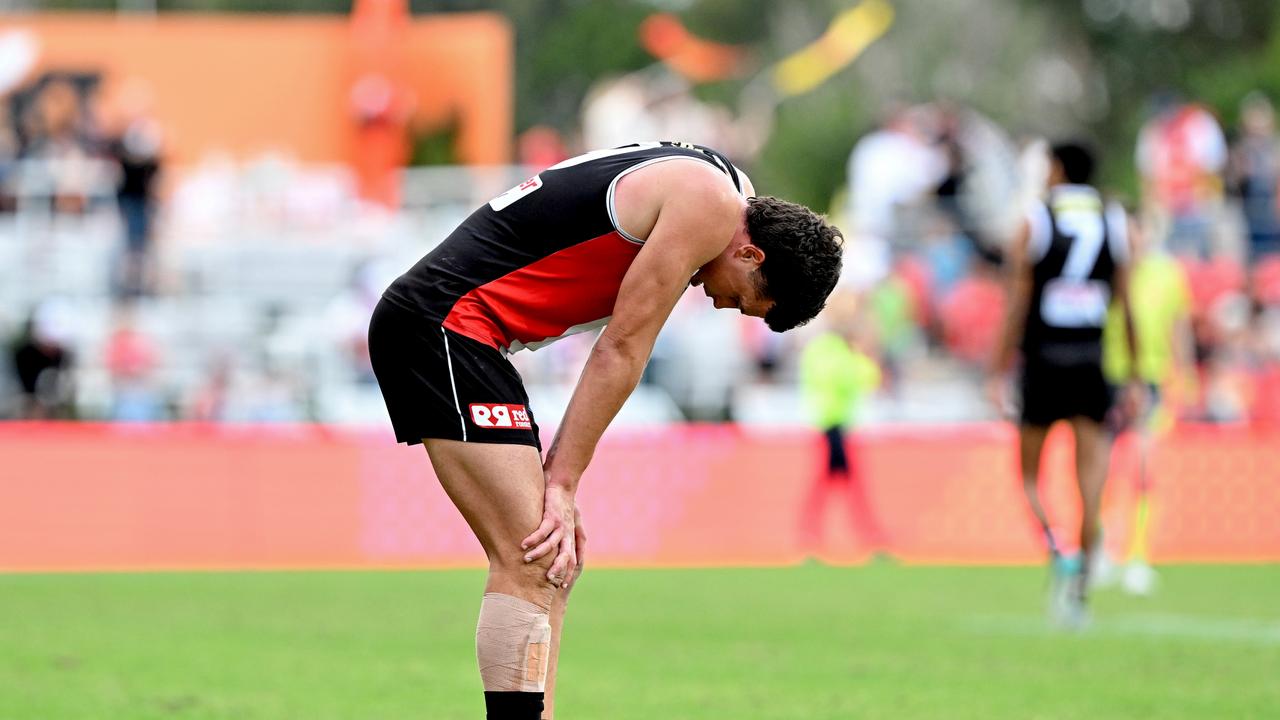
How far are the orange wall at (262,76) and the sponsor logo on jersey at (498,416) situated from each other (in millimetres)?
26426

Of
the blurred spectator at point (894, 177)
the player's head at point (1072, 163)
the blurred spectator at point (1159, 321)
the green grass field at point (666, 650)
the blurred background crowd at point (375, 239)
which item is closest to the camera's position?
the green grass field at point (666, 650)

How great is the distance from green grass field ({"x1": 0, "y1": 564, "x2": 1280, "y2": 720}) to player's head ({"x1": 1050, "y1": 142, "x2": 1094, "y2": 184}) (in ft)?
8.59

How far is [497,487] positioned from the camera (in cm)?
566

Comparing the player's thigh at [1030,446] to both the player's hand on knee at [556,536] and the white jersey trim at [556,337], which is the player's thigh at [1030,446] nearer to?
the white jersey trim at [556,337]

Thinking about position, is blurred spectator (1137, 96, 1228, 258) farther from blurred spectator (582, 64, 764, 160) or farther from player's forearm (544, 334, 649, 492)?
player's forearm (544, 334, 649, 492)

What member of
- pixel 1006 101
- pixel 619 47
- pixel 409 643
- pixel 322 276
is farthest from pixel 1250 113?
pixel 619 47

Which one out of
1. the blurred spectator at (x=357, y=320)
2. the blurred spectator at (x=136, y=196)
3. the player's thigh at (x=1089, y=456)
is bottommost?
the player's thigh at (x=1089, y=456)

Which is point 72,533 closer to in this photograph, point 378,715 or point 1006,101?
point 378,715

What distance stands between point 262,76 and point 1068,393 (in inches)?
927

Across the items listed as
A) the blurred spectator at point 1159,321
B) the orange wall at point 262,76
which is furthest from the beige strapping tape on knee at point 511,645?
the orange wall at point 262,76

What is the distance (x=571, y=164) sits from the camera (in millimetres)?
5828

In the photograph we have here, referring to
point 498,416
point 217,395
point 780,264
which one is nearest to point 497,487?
point 498,416

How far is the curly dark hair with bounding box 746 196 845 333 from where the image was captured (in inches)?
224

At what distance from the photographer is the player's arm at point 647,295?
18.3ft
